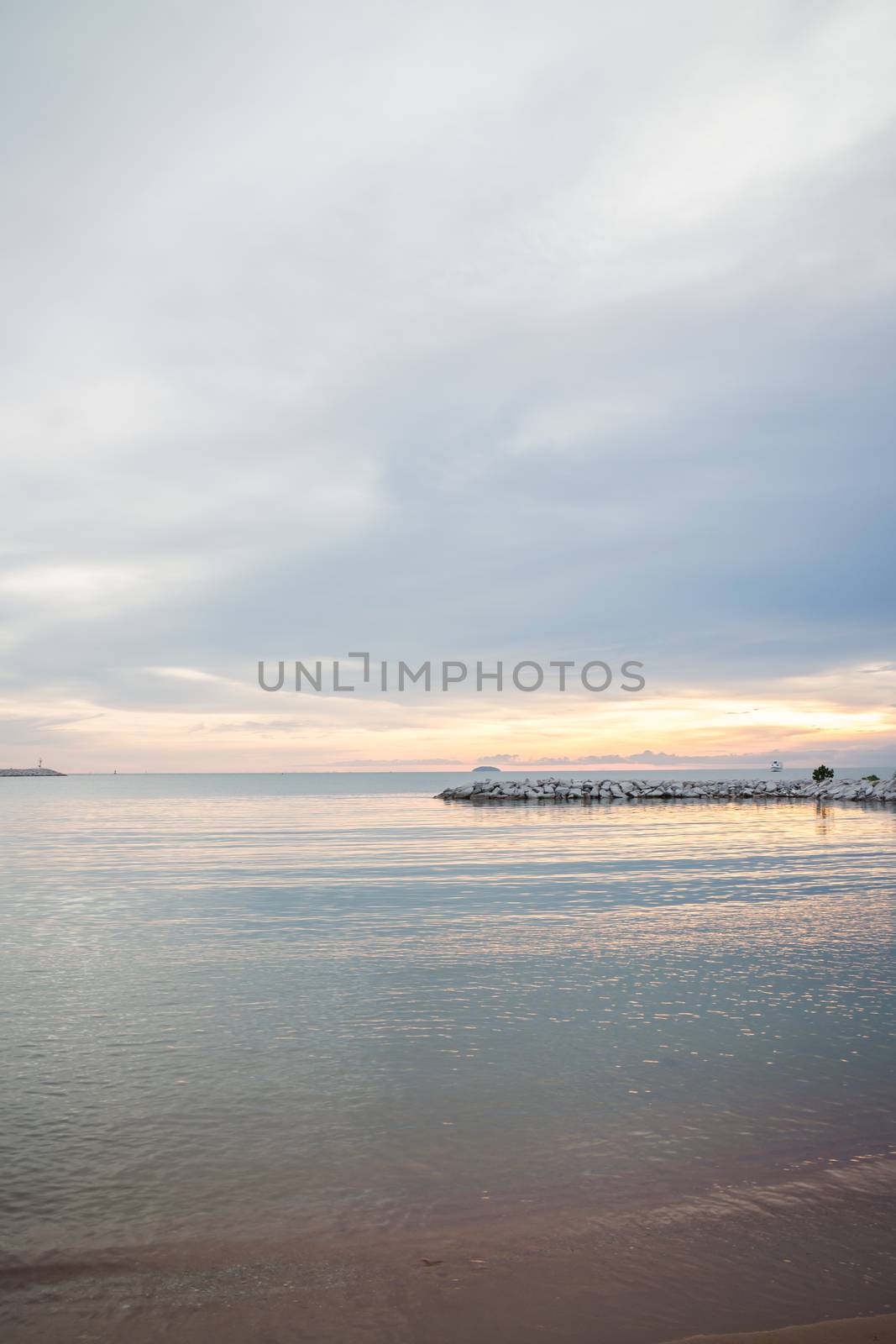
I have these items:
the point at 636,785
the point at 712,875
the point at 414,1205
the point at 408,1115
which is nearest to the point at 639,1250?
the point at 414,1205

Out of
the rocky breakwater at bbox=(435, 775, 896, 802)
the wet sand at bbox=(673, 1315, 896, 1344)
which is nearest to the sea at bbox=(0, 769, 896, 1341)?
the wet sand at bbox=(673, 1315, 896, 1344)

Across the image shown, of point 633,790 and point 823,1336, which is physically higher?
point 823,1336

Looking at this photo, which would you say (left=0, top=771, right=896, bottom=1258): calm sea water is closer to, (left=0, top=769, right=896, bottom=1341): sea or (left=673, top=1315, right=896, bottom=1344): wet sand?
(left=0, top=769, right=896, bottom=1341): sea

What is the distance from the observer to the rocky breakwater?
81.7 meters

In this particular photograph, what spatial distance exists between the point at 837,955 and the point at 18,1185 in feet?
39.2

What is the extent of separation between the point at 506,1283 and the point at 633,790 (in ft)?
261

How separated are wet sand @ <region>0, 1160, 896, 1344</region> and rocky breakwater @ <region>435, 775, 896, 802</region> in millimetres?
76055

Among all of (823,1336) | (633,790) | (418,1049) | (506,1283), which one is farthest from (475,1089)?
(633,790)

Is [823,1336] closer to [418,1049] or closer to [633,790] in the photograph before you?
[418,1049]

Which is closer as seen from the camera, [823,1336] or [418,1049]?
[823,1336]

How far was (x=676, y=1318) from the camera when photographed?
4.92 metres

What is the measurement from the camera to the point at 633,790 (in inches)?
3258

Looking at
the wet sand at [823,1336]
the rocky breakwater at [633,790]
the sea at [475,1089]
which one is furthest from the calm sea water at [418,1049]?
the rocky breakwater at [633,790]

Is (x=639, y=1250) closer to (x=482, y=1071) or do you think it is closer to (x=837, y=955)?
(x=482, y=1071)
